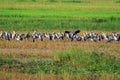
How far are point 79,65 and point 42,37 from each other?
235 inches

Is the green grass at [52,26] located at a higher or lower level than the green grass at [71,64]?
lower

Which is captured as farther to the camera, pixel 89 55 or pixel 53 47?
pixel 53 47

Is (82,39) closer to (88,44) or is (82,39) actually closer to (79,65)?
(88,44)

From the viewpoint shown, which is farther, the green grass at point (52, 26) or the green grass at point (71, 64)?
the green grass at point (52, 26)

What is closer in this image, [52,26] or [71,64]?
[71,64]

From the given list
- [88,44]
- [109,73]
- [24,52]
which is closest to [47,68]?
[109,73]

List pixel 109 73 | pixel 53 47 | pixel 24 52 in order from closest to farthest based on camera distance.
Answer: pixel 109 73, pixel 24 52, pixel 53 47

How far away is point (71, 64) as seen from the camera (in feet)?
38.9

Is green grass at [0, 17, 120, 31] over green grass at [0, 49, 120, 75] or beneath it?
beneath

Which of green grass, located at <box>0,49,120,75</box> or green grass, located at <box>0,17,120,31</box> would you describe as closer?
green grass, located at <box>0,49,120,75</box>

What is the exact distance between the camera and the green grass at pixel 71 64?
1091 cm

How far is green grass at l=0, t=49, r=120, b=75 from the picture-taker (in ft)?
35.8

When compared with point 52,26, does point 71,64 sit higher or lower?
higher

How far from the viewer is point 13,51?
14.1 metres
